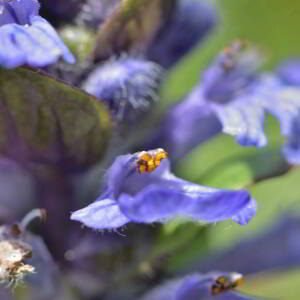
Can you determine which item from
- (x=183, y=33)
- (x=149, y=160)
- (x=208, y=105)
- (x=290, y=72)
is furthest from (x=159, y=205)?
(x=290, y=72)

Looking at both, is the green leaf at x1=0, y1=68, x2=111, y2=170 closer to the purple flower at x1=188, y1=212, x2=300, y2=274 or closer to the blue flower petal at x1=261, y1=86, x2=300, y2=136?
the blue flower petal at x1=261, y1=86, x2=300, y2=136

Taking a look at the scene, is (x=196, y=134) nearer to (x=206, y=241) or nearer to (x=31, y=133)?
(x=206, y=241)

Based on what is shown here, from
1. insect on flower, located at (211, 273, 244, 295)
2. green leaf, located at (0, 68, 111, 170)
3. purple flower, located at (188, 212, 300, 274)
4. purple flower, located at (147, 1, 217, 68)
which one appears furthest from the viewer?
purple flower, located at (188, 212, 300, 274)

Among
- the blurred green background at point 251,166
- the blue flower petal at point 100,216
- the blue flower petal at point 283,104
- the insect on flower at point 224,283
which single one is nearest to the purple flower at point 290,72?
the blurred green background at point 251,166

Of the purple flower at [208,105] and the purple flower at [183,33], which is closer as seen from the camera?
the purple flower at [208,105]

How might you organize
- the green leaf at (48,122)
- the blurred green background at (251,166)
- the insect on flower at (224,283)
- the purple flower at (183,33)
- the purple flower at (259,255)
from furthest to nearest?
the purple flower at (259,255), the purple flower at (183,33), the blurred green background at (251,166), the insect on flower at (224,283), the green leaf at (48,122)

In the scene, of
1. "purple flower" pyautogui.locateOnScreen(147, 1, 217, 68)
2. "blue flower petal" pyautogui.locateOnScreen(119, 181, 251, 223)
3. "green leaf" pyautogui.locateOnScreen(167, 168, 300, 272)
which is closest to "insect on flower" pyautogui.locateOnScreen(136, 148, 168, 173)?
"blue flower petal" pyautogui.locateOnScreen(119, 181, 251, 223)

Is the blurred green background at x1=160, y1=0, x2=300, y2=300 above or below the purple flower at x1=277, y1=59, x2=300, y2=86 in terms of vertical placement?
below

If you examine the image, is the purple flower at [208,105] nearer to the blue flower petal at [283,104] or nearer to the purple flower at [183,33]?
the blue flower petal at [283,104]
